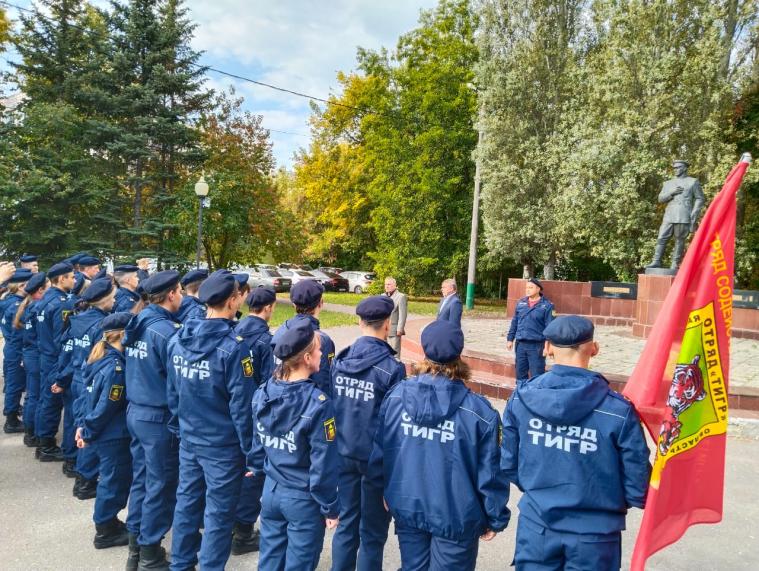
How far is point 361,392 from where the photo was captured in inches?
132

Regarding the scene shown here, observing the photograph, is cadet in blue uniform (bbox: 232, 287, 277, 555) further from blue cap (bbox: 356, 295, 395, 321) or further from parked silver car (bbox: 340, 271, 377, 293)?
parked silver car (bbox: 340, 271, 377, 293)

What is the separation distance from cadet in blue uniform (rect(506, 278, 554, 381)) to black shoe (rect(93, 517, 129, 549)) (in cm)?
543

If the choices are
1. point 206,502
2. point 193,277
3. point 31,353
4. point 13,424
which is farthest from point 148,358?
point 13,424

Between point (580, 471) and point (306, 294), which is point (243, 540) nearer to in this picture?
point (306, 294)

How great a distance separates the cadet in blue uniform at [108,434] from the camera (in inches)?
152

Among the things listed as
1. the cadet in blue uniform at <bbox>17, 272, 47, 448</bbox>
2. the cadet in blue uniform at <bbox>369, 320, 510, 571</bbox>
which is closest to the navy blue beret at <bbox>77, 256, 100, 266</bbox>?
the cadet in blue uniform at <bbox>17, 272, 47, 448</bbox>

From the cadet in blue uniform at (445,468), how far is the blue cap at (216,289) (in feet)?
4.82

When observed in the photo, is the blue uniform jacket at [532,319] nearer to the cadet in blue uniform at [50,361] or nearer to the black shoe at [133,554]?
the black shoe at [133,554]

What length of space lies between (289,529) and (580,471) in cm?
156

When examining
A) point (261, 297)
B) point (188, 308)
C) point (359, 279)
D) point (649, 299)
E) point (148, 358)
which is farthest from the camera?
point (359, 279)

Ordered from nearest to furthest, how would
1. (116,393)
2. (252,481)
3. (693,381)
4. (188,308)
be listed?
1. (693,381)
2. (116,393)
3. (252,481)
4. (188,308)

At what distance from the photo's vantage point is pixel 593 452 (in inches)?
94.9

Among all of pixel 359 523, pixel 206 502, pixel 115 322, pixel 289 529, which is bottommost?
pixel 359 523

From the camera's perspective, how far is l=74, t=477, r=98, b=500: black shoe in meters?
4.62
